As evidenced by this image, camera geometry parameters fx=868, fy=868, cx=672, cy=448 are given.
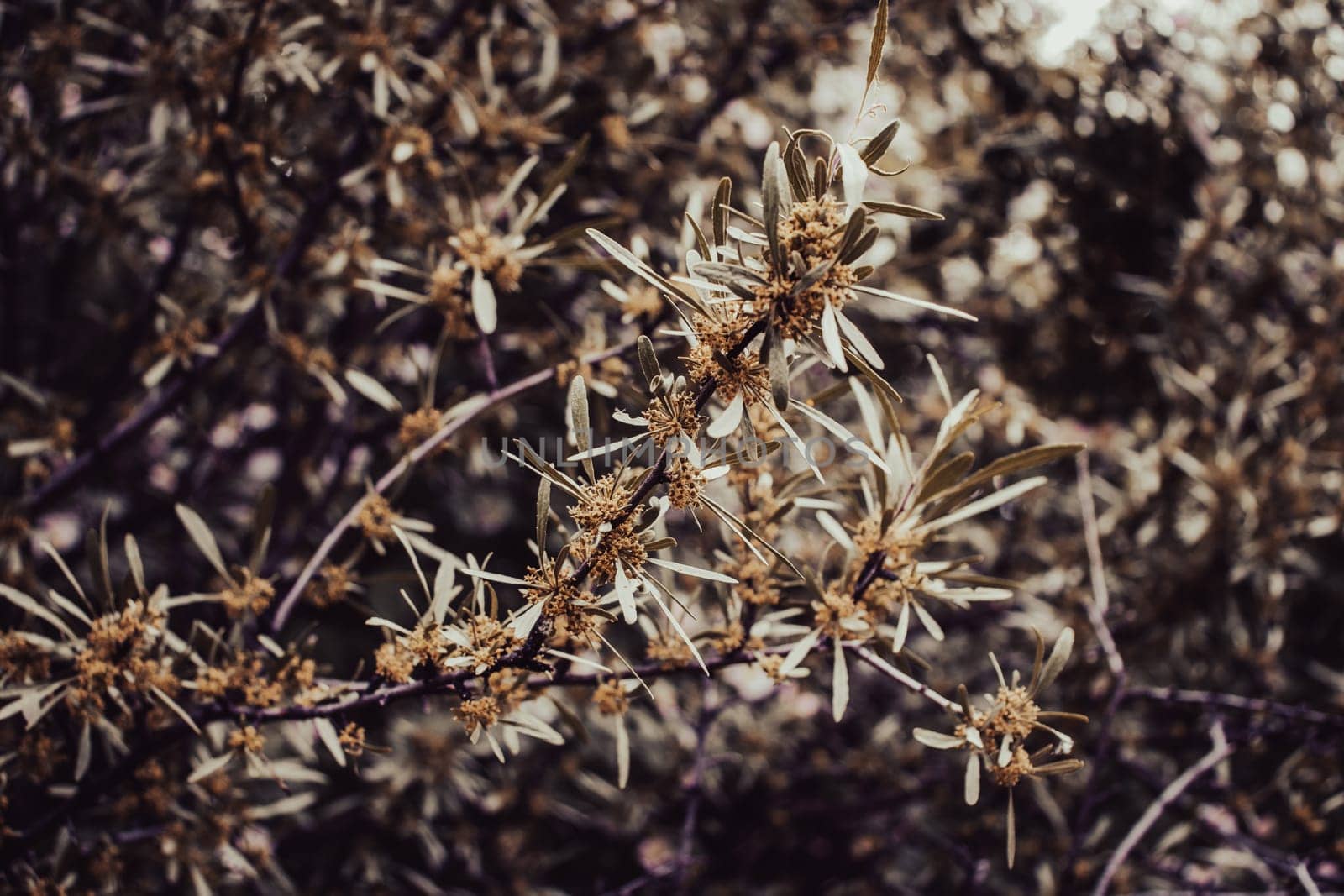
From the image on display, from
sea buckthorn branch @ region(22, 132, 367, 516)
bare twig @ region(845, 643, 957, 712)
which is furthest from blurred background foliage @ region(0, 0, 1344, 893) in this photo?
bare twig @ region(845, 643, 957, 712)

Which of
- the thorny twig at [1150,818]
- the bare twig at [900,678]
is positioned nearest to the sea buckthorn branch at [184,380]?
the bare twig at [900,678]

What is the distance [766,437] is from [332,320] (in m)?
1.67

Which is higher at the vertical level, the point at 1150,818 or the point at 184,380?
the point at 184,380

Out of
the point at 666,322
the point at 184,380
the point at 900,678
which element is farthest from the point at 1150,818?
the point at 184,380

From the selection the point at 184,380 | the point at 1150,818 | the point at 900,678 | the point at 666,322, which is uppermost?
the point at 666,322

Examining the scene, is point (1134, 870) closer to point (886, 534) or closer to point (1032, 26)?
point (886, 534)

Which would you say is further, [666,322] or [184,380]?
[184,380]

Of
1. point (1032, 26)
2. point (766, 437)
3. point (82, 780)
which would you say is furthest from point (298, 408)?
point (1032, 26)

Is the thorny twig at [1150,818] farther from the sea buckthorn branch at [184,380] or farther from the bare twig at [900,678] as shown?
the sea buckthorn branch at [184,380]

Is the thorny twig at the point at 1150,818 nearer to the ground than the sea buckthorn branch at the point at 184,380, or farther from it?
nearer to the ground

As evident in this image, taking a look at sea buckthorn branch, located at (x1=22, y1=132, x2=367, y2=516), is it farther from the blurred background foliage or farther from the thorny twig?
the thorny twig

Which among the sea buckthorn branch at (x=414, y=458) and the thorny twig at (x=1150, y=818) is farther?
the thorny twig at (x=1150, y=818)

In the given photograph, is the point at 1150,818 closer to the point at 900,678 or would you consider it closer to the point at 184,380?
the point at 900,678

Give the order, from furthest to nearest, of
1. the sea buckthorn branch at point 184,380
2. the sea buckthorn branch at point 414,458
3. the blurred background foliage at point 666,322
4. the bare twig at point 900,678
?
the blurred background foliage at point 666,322 → the sea buckthorn branch at point 184,380 → the sea buckthorn branch at point 414,458 → the bare twig at point 900,678
